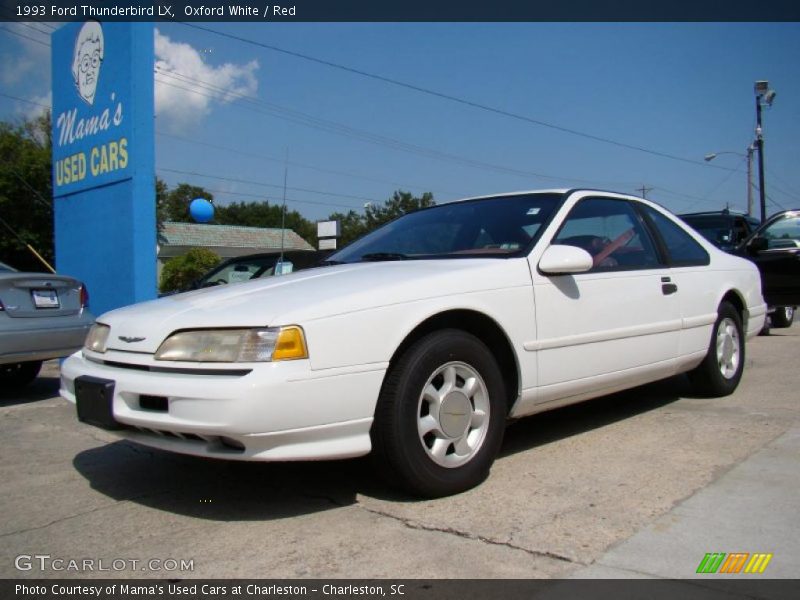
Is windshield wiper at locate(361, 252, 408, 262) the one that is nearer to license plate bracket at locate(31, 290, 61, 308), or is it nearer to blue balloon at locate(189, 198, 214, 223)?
license plate bracket at locate(31, 290, 61, 308)

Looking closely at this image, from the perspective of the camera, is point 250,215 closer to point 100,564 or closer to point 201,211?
point 201,211

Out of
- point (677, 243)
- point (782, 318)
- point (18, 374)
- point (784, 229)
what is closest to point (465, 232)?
point (677, 243)

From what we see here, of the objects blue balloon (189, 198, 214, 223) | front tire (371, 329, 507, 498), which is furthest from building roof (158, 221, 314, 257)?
front tire (371, 329, 507, 498)

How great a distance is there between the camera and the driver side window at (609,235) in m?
3.86

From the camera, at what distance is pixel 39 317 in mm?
5602

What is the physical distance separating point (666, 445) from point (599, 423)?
61 centimetres

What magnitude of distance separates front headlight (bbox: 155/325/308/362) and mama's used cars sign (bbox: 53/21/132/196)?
5.60m

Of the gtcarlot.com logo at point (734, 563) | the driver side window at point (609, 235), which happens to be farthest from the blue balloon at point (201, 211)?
the gtcarlot.com logo at point (734, 563)

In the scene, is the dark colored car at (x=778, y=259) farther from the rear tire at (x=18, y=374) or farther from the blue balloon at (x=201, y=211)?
the blue balloon at (x=201, y=211)

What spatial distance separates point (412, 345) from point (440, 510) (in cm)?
69

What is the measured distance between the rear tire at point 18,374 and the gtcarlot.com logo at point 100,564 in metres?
4.40

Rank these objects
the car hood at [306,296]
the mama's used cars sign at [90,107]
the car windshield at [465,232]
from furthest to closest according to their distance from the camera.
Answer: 1. the mama's used cars sign at [90,107]
2. the car windshield at [465,232]
3. the car hood at [306,296]

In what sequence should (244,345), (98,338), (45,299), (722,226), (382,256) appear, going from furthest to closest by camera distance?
(722,226) < (45,299) < (382,256) < (98,338) < (244,345)
